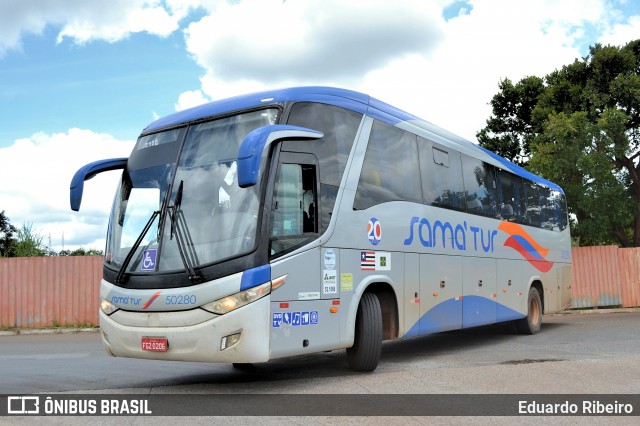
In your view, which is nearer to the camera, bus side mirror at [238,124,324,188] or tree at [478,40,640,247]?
bus side mirror at [238,124,324,188]

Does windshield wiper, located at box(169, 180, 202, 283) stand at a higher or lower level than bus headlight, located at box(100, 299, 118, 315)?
higher

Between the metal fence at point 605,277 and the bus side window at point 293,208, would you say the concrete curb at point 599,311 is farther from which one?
the bus side window at point 293,208

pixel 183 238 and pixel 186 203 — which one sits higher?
pixel 186 203

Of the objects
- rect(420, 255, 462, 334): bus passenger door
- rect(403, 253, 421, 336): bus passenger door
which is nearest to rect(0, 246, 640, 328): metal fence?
rect(420, 255, 462, 334): bus passenger door

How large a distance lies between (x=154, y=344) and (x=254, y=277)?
4.51ft

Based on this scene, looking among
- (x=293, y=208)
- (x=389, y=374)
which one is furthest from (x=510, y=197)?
(x=293, y=208)

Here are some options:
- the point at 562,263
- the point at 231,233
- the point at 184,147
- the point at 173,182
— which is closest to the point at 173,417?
the point at 231,233

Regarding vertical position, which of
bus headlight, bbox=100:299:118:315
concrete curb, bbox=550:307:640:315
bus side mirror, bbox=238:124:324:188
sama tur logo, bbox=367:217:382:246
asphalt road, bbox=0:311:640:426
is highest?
bus side mirror, bbox=238:124:324:188

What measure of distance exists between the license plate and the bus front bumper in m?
0.02

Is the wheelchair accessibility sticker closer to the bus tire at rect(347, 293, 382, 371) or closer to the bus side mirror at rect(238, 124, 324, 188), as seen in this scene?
the bus side mirror at rect(238, 124, 324, 188)

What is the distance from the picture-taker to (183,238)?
7.61m

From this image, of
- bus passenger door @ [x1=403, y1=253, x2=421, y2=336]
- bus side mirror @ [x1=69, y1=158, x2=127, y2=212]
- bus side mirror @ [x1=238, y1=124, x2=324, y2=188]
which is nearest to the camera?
bus side mirror @ [x1=238, y1=124, x2=324, y2=188]

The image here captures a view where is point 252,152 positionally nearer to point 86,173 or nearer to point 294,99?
point 294,99

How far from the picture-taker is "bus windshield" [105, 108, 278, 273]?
7.50 m
